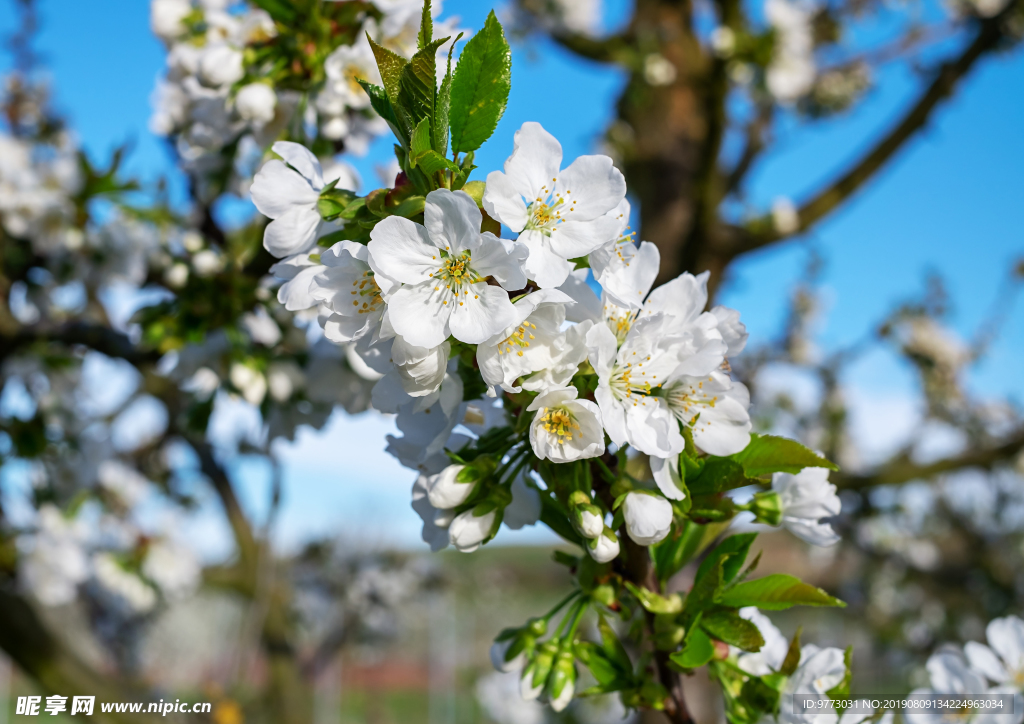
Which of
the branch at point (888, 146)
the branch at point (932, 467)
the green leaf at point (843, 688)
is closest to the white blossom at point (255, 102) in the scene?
the green leaf at point (843, 688)

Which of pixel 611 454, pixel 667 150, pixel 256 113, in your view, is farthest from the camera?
pixel 667 150

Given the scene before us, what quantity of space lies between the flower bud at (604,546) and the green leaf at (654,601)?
0.24 ft

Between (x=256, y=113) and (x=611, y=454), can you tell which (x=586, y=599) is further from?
(x=256, y=113)

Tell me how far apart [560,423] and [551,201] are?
220 millimetres

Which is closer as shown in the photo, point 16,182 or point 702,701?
point 16,182

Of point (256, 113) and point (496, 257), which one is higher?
point (256, 113)

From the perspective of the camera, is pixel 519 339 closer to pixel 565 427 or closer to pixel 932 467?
pixel 565 427

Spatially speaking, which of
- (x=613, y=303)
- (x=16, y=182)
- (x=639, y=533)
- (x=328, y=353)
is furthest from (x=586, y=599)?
(x=16, y=182)

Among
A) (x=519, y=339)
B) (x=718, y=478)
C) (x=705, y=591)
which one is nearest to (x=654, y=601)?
(x=705, y=591)

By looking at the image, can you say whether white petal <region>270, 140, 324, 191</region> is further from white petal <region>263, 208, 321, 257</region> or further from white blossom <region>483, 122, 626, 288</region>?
white blossom <region>483, 122, 626, 288</region>

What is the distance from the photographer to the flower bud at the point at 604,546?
72cm

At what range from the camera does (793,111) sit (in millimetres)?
3859

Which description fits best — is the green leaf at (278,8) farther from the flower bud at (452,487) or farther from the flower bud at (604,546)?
the flower bud at (604,546)

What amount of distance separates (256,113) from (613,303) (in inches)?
29.2
